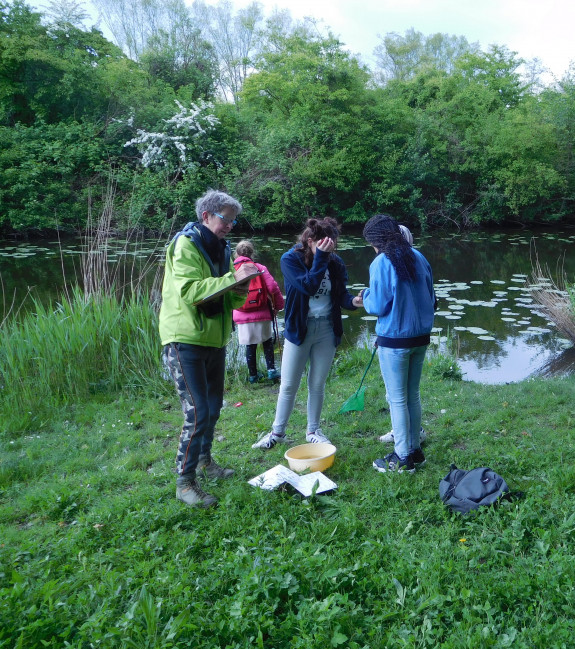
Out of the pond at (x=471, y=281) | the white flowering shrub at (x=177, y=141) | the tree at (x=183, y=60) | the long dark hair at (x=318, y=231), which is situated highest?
the tree at (x=183, y=60)

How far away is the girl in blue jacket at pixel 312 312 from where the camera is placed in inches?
151

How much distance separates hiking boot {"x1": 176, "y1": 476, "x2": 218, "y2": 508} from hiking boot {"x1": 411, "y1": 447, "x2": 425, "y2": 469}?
1380 millimetres

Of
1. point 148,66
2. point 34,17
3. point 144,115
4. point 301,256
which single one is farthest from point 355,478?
point 148,66

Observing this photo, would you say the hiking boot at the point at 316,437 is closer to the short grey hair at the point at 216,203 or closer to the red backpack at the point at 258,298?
the short grey hair at the point at 216,203

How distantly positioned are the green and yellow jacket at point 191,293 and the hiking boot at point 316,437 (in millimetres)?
1353

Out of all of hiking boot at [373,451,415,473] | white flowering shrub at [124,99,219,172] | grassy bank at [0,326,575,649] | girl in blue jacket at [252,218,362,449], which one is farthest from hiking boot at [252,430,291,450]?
white flowering shrub at [124,99,219,172]

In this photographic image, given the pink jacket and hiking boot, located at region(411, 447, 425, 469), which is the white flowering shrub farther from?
hiking boot, located at region(411, 447, 425, 469)

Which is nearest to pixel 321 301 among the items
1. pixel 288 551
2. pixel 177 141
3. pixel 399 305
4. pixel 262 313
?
pixel 399 305

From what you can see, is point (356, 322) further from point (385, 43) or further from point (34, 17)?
point (385, 43)

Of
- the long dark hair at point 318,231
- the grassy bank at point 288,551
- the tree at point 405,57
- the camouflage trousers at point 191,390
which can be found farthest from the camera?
the tree at point 405,57

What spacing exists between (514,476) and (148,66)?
99.0 feet

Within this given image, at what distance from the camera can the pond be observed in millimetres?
7969

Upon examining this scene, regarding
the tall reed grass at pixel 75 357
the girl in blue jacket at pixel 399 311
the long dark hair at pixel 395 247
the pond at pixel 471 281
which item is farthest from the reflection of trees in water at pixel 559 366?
the tall reed grass at pixel 75 357

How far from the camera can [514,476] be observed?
11.4 feet
